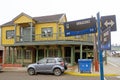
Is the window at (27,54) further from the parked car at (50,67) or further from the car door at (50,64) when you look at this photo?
the car door at (50,64)

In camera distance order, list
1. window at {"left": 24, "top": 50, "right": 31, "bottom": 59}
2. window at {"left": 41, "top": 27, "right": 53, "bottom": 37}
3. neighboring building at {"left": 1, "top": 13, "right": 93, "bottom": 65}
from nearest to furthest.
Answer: neighboring building at {"left": 1, "top": 13, "right": 93, "bottom": 65} < window at {"left": 41, "top": 27, "right": 53, "bottom": 37} < window at {"left": 24, "top": 50, "right": 31, "bottom": 59}

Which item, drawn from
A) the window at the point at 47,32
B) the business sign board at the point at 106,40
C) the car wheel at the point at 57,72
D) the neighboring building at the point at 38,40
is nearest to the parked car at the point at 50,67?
the car wheel at the point at 57,72

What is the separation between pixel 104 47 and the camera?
5387mm

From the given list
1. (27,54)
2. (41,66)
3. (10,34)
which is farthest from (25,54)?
(41,66)

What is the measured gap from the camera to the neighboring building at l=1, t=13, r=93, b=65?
87.5 ft

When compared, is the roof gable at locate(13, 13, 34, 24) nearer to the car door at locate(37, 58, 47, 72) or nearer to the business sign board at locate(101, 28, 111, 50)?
the car door at locate(37, 58, 47, 72)

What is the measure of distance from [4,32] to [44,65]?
568 inches

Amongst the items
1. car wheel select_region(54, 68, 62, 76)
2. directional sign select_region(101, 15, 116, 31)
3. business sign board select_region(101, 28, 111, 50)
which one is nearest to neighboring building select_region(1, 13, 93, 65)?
car wheel select_region(54, 68, 62, 76)

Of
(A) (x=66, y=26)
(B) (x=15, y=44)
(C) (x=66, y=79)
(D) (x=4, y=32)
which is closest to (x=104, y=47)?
(C) (x=66, y=79)

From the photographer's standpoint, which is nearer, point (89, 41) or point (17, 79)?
point (17, 79)

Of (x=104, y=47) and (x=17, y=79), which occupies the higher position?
(x=104, y=47)

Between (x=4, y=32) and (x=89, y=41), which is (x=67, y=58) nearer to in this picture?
(x=89, y=41)

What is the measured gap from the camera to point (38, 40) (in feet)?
90.7

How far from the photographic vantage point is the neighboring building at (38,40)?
2667 cm
